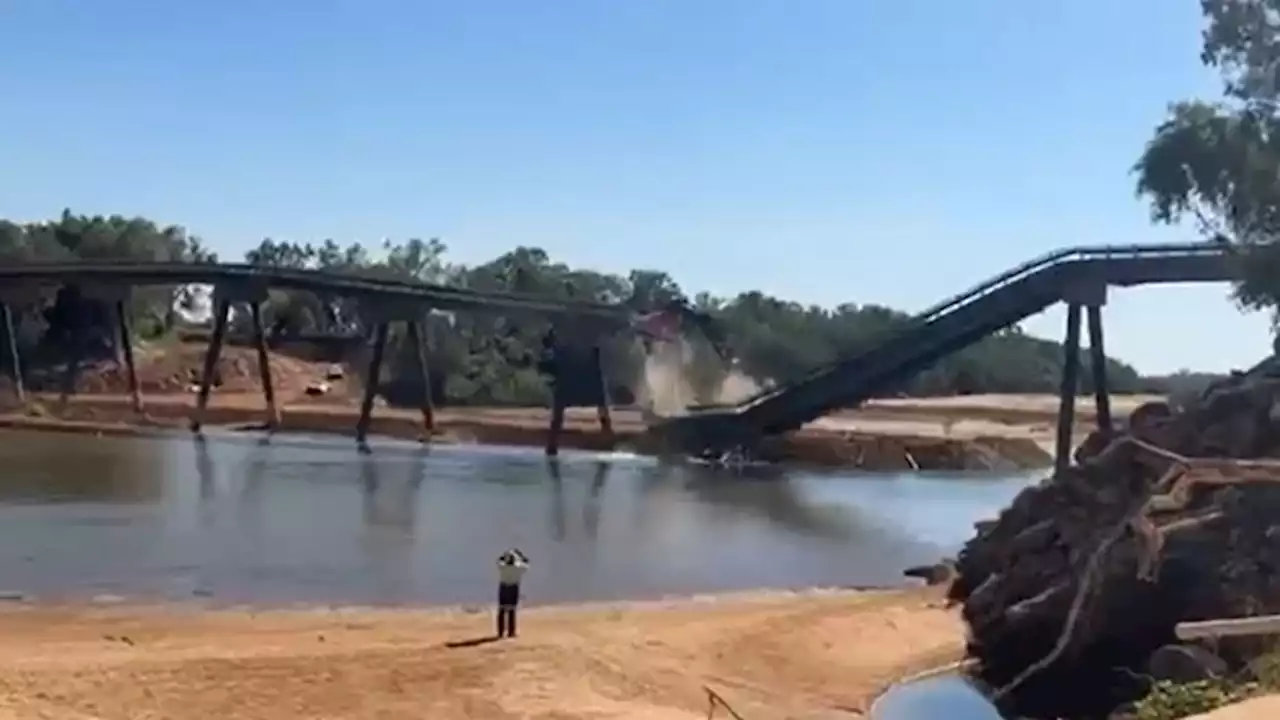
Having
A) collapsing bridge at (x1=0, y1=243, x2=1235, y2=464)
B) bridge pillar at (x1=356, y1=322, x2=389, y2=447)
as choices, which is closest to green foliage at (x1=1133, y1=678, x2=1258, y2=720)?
collapsing bridge at (x1=0, y1=243, x2=1235, y2=464)

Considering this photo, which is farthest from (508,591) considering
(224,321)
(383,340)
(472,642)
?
(224,321)

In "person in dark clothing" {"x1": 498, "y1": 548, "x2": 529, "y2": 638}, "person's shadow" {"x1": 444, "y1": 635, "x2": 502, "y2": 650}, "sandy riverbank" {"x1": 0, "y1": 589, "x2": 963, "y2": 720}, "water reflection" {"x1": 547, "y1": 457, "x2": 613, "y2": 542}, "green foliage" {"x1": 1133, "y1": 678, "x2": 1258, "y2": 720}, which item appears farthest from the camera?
"water reflection" {"x1": 547, "y1": 457, "x2": 613, "y2": 542}

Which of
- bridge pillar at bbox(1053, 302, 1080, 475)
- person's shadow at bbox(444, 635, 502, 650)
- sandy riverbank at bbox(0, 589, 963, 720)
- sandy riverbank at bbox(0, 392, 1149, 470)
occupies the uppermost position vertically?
bridge pillar at bbox(1053, 302, 1080, 475)

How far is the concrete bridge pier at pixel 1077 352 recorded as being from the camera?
179 ft

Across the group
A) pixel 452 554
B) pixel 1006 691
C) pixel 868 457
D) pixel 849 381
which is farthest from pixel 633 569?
pixel 868 457

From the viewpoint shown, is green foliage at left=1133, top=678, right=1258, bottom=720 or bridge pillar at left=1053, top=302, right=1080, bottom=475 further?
bridge pillar at left=1053, top=302, right=1080, bottom=475

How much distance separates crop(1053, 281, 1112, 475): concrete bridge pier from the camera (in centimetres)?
5443

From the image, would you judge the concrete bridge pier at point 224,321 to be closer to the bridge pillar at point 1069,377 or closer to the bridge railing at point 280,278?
the bridge railing at point 280,278

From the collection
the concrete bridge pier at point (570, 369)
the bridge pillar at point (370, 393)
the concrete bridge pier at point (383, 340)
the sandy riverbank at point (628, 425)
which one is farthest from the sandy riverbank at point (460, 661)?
the bridge pillar at point (370, 393)

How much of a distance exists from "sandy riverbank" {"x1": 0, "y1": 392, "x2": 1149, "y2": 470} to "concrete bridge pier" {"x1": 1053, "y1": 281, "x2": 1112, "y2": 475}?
17025 millimetres

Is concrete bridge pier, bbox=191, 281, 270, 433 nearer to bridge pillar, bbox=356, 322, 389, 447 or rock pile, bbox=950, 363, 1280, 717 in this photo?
bridge pillar, bbox=356, 322, 389, 447

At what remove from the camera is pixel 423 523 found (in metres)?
42.7

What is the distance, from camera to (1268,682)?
15.2 metres

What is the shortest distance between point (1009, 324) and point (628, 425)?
29288mm
